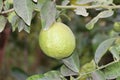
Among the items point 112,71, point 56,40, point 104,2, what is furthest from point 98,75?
point 104,2

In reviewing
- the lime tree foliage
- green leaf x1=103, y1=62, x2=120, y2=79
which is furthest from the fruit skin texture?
green leaf x1=103, y1=62, x2=120, y2=79

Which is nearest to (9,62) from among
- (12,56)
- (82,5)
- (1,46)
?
(12,56)

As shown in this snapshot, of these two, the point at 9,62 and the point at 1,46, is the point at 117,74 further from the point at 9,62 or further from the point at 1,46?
the point at 9,62

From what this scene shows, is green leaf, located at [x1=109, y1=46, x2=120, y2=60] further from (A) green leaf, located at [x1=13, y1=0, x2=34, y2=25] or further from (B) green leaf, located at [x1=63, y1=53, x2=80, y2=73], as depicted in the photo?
(A) green leaf, located at [x1=13, y1=0, x2=34, y2=25]

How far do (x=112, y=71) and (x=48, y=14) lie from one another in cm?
25

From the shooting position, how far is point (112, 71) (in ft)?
3.63

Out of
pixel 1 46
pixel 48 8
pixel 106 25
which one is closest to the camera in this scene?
pixel 48 8

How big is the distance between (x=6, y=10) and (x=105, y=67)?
34 cm

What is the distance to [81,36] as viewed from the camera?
7.29 feet

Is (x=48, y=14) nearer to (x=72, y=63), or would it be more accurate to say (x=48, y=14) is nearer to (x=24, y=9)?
(x=24, y=9)

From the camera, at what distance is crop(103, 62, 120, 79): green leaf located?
1.10 meters

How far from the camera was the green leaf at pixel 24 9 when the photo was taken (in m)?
1.03

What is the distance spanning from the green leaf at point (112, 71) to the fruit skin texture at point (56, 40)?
0.13 m

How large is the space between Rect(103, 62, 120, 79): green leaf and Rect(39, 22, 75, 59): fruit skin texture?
0.13 meters
